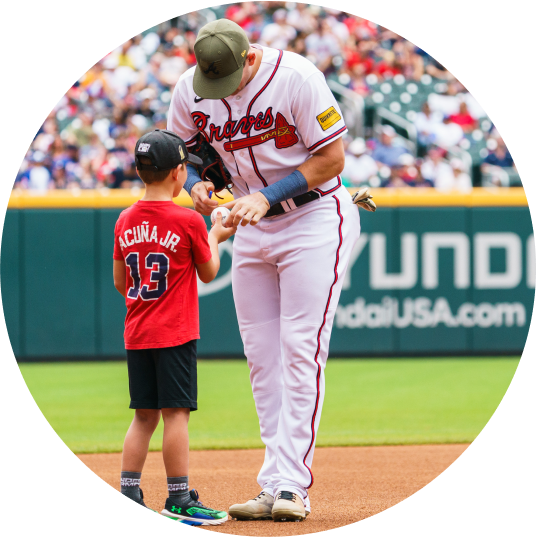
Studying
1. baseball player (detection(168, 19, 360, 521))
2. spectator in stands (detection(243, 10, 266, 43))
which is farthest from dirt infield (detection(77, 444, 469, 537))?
spectator in stands (detection(243, 10, 266, 43))

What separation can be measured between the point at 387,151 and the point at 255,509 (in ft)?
28.7

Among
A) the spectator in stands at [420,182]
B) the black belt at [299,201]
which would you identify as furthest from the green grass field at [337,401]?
the spectator in stands at [420,182]

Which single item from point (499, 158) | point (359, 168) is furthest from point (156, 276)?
point (499, 158)

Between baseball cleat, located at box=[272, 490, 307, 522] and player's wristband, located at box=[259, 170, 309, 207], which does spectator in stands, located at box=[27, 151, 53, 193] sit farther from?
baseball cleat, located at box=[272, 490, 307, 522]

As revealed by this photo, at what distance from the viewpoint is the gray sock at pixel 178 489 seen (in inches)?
123

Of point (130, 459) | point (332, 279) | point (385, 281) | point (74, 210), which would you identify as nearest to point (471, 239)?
point (385, 281)

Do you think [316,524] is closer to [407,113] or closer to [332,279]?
[332,279]

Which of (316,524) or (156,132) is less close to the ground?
(156,132)

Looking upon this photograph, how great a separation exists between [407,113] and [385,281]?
4299 millimetres

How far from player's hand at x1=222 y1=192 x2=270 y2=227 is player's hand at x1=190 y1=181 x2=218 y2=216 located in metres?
0.20

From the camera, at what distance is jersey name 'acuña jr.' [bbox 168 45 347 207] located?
Answer: 126 inches

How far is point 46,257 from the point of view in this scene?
889 centimetres

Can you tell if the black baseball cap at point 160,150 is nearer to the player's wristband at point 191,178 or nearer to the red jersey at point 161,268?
the red jersey at point 161,268

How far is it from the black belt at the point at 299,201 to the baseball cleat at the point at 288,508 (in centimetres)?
119
